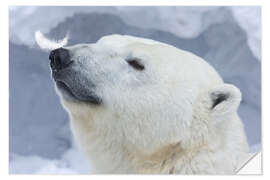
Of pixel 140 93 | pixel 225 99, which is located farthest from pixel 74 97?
pixel 225 99

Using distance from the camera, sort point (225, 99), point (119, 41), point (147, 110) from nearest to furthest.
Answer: point (225, 99) < point (147, 110) < point (119, 41)

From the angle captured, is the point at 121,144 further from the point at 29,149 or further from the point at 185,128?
the point at 29,149

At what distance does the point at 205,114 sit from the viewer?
86.2 inches

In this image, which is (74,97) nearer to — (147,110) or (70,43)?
(147,110)

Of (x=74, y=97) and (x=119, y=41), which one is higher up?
(x=119, y=41)

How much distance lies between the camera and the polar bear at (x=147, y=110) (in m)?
2.20

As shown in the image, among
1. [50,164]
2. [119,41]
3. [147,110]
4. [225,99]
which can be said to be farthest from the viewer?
[50,164]

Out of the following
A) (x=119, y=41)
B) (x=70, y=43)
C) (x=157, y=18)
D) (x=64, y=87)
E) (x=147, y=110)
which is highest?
(x=157, y=18)

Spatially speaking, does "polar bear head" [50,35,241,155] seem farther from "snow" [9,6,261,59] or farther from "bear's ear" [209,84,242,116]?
"snow" [9,6,261,59]

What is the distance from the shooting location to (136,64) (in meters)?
2.33

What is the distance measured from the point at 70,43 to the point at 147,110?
103cm

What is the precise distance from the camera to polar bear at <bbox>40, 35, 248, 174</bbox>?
220 cm

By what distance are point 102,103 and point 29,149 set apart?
0.94 metres

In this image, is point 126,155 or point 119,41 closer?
point 126,155
